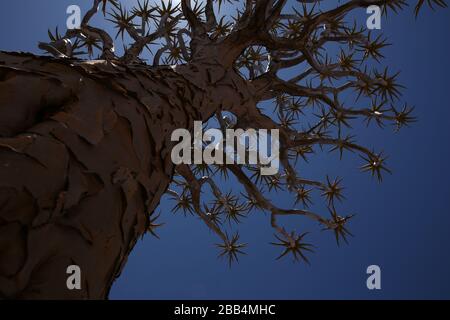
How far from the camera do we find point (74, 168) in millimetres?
1279

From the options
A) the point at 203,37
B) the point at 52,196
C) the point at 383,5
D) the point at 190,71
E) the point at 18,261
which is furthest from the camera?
the point at 383,5

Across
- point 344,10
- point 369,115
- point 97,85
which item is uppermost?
point 344,10

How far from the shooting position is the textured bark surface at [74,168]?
106cm

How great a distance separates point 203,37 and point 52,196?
9.36 ft

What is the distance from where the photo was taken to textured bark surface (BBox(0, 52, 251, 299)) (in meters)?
1.06

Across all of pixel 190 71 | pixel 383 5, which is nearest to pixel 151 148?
pixel 190 71

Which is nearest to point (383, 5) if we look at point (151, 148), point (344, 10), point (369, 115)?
point (344, 10)

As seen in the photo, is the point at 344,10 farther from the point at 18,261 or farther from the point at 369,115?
the point at 18,261

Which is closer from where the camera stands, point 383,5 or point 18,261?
point 18,261
